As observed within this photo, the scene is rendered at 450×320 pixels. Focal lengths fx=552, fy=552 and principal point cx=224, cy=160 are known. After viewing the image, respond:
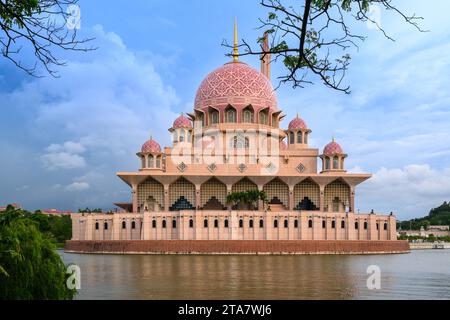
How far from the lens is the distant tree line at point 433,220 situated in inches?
4532

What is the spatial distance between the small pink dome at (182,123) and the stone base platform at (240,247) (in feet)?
47.8

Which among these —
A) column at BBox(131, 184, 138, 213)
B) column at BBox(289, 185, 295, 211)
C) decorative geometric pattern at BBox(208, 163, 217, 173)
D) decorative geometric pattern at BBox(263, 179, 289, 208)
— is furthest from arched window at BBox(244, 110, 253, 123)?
column at BBox(131, 184, 138, 213)

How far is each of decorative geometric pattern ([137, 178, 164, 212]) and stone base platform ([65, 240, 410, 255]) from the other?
25.8ft

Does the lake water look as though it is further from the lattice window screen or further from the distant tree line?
the distant tree line

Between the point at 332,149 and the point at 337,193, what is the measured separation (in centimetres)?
447

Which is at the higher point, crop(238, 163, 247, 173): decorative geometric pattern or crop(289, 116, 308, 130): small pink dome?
crop(289, 116, 308, 130): small pink dome

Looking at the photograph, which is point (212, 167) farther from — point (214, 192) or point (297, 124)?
point (297, 124)

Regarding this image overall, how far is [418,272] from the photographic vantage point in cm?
2861

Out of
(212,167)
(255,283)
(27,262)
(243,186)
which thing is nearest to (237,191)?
(243,186)

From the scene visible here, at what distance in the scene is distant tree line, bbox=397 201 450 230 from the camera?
115m

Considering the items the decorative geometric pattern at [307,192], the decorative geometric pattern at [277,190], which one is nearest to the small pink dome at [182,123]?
the decorative geometric pattern at [277,190]

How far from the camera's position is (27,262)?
458 inches
